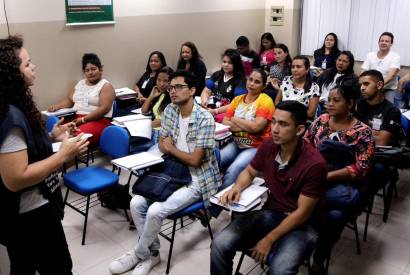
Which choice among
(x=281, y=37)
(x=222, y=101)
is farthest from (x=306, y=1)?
(x=222, y=101)

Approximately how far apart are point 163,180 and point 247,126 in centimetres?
97

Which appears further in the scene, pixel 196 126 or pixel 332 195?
pixel 196 126

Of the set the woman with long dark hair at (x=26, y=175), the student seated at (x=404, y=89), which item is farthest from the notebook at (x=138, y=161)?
the student seated at (x=404, y=89)

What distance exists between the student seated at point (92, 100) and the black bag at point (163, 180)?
1579 mm

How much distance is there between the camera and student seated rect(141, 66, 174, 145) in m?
3.64

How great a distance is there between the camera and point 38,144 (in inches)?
62.6

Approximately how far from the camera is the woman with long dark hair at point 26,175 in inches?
58.1

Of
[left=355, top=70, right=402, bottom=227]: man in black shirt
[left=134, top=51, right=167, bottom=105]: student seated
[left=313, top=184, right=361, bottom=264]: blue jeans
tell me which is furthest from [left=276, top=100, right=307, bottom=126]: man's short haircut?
[left=134, top=51, right=167, bottom=105]: student seated

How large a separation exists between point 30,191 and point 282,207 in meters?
1.31

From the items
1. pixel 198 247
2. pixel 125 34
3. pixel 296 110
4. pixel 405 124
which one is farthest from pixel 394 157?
pixel 125 34

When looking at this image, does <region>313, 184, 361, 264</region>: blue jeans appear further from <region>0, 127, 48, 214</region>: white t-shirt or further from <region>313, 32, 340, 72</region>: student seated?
<region>313, 32, 340, 72</region>: student seated

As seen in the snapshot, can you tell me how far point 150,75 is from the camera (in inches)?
191

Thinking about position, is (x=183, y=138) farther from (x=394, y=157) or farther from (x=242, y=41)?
(x=242, y=41)

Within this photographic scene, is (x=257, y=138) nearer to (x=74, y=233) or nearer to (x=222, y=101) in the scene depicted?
(x=222, y=101)
